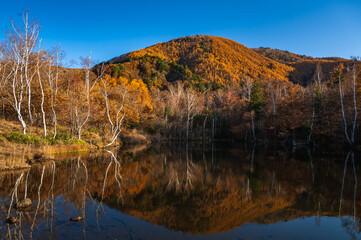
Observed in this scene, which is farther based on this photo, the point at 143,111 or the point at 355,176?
the point at 143,111

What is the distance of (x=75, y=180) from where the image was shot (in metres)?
9.74

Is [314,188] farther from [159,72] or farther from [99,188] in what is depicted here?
[159,72]

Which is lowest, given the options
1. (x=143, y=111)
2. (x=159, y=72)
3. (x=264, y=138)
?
(x=264, y=138)

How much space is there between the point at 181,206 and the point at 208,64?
100193 mm

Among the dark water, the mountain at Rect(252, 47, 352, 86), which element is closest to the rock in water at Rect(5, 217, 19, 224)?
the dark water

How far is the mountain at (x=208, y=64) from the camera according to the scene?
81.8 metres

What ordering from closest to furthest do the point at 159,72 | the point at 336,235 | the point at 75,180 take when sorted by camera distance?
the point at 336,235
the point at 75,180
the point at 159,72

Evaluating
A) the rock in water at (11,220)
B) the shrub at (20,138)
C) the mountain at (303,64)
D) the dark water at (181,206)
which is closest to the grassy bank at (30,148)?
the shrub at (20,138)

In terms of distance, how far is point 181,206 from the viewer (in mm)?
6867

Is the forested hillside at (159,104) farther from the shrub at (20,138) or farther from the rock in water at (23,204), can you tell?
the rock in water at (23,204)

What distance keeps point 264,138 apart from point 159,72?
2005 inches

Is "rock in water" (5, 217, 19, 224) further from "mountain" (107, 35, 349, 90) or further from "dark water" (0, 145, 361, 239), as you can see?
"mountain" (107, 35, 349, 90)

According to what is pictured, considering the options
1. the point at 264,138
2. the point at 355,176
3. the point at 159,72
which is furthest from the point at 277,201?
the point at 159,72

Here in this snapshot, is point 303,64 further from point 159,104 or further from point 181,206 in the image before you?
point 181,206
